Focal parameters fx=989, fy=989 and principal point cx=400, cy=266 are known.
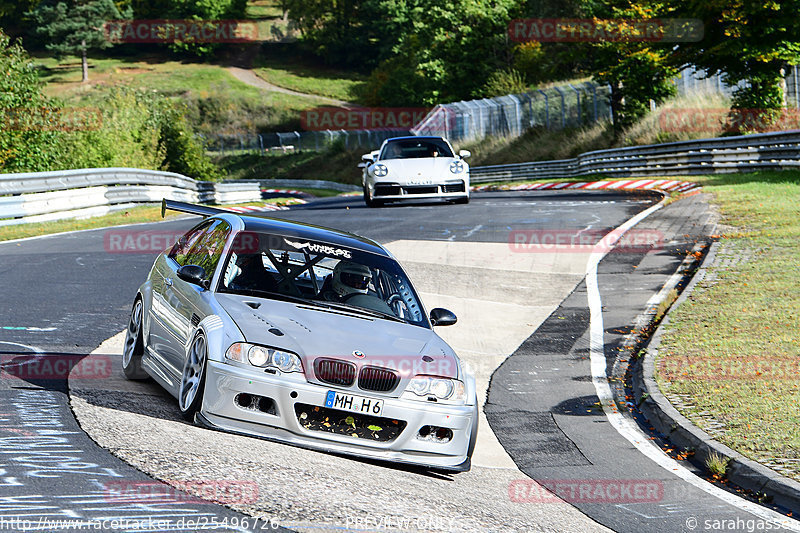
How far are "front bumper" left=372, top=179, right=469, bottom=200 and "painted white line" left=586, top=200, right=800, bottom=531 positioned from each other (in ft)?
25.9

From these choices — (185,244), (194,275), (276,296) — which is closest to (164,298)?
(194,275)

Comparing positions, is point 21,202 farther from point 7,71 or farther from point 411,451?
point 411,451

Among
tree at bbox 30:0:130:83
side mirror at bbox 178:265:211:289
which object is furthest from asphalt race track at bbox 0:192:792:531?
tree at bbox 30:0:130:83

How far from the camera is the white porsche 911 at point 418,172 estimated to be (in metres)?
22.5

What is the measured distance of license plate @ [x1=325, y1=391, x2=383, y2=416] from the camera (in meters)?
6.35

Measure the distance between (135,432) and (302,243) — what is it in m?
2.25

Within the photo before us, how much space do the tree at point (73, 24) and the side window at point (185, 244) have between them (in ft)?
374

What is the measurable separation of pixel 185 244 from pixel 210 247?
0.74 meters

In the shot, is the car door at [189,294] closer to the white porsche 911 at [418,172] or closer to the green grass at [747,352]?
the green grass at [747,352]

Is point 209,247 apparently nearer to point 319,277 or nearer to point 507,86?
point 319,277

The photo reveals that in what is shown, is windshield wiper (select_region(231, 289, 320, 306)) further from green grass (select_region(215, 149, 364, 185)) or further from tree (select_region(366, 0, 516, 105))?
tree (select_region(366, 0, 516, 105))

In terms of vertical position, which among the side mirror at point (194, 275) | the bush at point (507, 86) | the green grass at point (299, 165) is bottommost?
the green grass at point (299, 165)

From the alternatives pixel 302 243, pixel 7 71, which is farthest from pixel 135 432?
pixel 7 71

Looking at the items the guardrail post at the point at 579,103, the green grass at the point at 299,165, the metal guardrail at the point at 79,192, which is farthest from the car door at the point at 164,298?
the green grass at the point at 299,165
